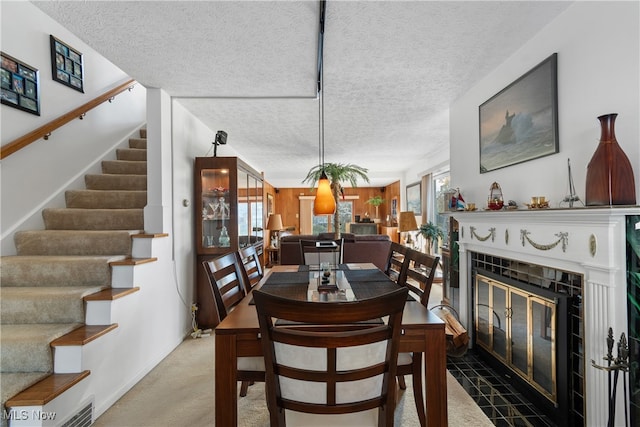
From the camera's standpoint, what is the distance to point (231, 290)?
1.97 m

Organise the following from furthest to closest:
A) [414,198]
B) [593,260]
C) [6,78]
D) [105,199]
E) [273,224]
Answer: [273,224] < [414,198] < [105,199] < [6,78] < [593,260]

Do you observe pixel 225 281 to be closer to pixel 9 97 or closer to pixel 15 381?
pixel 15 381

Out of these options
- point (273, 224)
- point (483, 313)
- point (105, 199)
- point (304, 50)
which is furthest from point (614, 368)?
point (273, 224)

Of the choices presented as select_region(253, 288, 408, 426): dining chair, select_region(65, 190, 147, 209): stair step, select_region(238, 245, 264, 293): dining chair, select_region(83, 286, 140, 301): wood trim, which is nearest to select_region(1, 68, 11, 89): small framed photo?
select_region(65, 190, 147, 209): stair step

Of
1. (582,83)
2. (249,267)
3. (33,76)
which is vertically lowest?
(249,267)

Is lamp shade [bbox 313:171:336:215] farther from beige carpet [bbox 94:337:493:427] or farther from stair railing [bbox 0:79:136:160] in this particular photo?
stair railing [bbox 0:79:136:160]

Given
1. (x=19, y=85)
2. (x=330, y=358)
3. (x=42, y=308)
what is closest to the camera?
(x=330, y=358)

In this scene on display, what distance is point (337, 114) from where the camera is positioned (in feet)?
11.6

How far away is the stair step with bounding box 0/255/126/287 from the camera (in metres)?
2.24

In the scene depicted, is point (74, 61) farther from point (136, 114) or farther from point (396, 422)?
point (396, 422)

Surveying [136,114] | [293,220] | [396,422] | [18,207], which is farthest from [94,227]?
[293,220]

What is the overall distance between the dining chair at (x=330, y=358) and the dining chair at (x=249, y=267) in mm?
1255

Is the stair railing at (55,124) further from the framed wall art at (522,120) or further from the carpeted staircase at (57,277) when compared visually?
the framed wall art at (522,120)

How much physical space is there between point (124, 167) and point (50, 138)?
2.68 feet
